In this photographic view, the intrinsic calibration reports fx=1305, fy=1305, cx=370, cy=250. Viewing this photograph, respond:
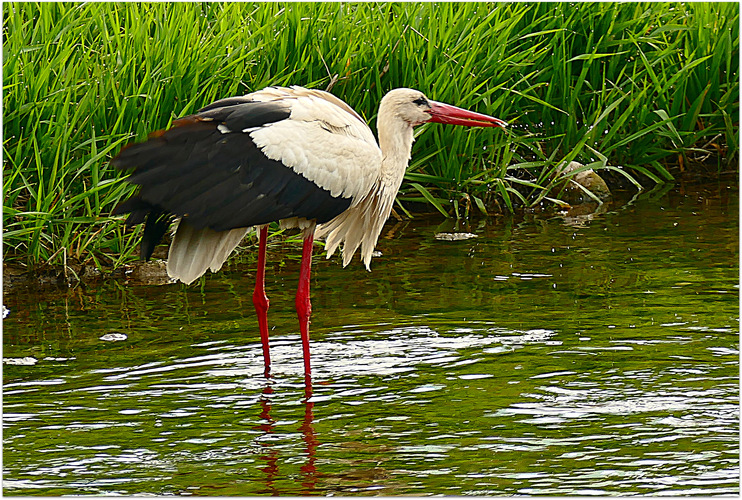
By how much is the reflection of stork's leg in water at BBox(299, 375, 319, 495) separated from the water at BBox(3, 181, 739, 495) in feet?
0.04

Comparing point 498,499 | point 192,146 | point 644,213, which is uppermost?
point 192,146

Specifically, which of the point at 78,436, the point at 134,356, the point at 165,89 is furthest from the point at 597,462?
the point at 165,89

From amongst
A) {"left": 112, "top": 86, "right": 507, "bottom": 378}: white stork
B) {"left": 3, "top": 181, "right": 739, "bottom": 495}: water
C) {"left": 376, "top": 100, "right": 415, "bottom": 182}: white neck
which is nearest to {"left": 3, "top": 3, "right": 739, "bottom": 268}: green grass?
{"left": 3, "top": 181, "right": 739, "bottom": 495}: water

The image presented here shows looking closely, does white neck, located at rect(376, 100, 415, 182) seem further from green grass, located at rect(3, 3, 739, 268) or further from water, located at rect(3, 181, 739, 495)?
green grass, located at rect(3, 3, 739, 268)

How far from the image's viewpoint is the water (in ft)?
15.6

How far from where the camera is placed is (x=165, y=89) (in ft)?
25.6

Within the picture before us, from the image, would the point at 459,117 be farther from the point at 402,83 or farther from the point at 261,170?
the point at 402,83

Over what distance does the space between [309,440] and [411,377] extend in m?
0.90

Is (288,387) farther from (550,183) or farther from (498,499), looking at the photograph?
(550,183)

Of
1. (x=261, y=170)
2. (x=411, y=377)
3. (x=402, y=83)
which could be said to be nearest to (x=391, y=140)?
(x=261, y=170)

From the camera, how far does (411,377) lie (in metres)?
5.89

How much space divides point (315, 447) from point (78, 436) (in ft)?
3.15

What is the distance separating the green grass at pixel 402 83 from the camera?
7.38 meters

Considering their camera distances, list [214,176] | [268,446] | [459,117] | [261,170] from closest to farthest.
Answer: [268,446] → [214,176] → [261,170] → [459,117]
